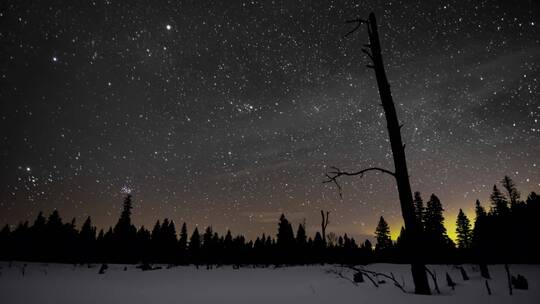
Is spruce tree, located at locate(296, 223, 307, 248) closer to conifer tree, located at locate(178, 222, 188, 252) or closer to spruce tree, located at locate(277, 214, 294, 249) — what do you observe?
spruce tree, located at locate(277, 214, 294, 249)

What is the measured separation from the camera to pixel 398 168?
566 cm

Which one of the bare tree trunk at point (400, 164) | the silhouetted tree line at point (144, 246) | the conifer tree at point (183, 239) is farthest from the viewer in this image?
the conifer tree at point (183, 239)

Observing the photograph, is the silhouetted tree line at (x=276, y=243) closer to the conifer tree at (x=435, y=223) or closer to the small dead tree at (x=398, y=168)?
the conifer tree at (x=435, y=223)

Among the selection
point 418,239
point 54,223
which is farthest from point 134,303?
point 54,223

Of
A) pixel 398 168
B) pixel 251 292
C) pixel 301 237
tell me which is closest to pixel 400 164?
pixel 398 168

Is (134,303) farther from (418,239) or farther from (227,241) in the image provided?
(227,241)

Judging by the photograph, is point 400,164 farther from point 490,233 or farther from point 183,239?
point 183,239

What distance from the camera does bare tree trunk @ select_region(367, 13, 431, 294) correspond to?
516 cm

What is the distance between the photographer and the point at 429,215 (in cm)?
4434

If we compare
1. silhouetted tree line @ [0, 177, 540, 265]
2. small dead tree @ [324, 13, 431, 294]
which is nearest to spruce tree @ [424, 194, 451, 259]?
silhouetted tree line @ [0, 177, 540, 265]

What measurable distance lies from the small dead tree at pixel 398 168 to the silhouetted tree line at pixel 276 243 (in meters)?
31.8

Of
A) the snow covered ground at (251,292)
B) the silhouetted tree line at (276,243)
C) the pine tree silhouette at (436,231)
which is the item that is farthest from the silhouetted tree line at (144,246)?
the snow covered ground at (251,292)

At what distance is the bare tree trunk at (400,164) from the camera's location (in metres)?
5.16

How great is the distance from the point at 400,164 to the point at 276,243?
5854 cm
